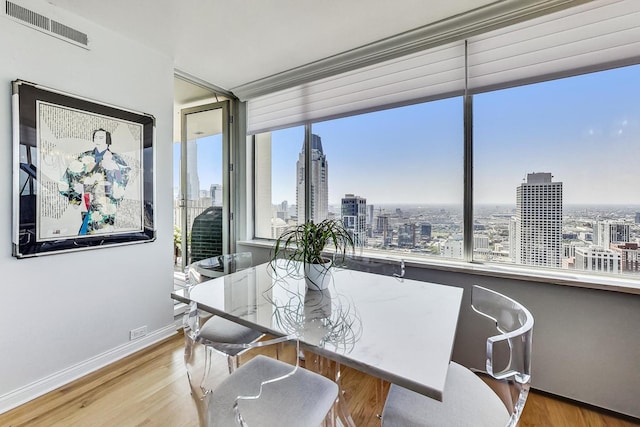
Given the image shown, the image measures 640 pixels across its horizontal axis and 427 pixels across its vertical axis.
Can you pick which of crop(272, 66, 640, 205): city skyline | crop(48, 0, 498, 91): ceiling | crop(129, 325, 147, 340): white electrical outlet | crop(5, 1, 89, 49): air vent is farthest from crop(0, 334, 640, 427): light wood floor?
crop(48, 0, 498, 91): ceiling

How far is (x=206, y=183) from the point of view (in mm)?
3312

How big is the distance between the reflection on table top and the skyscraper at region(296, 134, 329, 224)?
3.66 ft

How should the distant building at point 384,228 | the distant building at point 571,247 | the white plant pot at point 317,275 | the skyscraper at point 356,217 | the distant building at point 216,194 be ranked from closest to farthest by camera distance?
the white plant pot at point 317,275
the distant building at point 571,247
the distant building at point 384,228
the skyscraper at point 356,217
the distant building at point 216,194

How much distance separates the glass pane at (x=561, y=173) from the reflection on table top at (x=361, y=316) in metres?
0.84

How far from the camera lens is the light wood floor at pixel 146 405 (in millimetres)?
1578

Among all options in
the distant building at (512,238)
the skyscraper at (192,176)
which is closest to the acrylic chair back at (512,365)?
the distant building at (512,238)

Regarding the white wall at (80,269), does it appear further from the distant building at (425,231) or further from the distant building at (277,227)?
the distant building at (425,231)

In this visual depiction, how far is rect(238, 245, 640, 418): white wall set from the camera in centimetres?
159

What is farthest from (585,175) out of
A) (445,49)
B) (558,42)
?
(445,49)

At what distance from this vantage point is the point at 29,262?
1.77m

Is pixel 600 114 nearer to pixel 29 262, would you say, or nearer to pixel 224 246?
pixel 224 246

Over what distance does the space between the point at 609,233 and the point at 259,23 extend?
8.75 feet

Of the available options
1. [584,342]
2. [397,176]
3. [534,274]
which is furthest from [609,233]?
[397,176]

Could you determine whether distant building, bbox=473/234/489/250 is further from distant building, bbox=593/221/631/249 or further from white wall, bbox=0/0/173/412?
white wall, bbox=0/0/173/412
